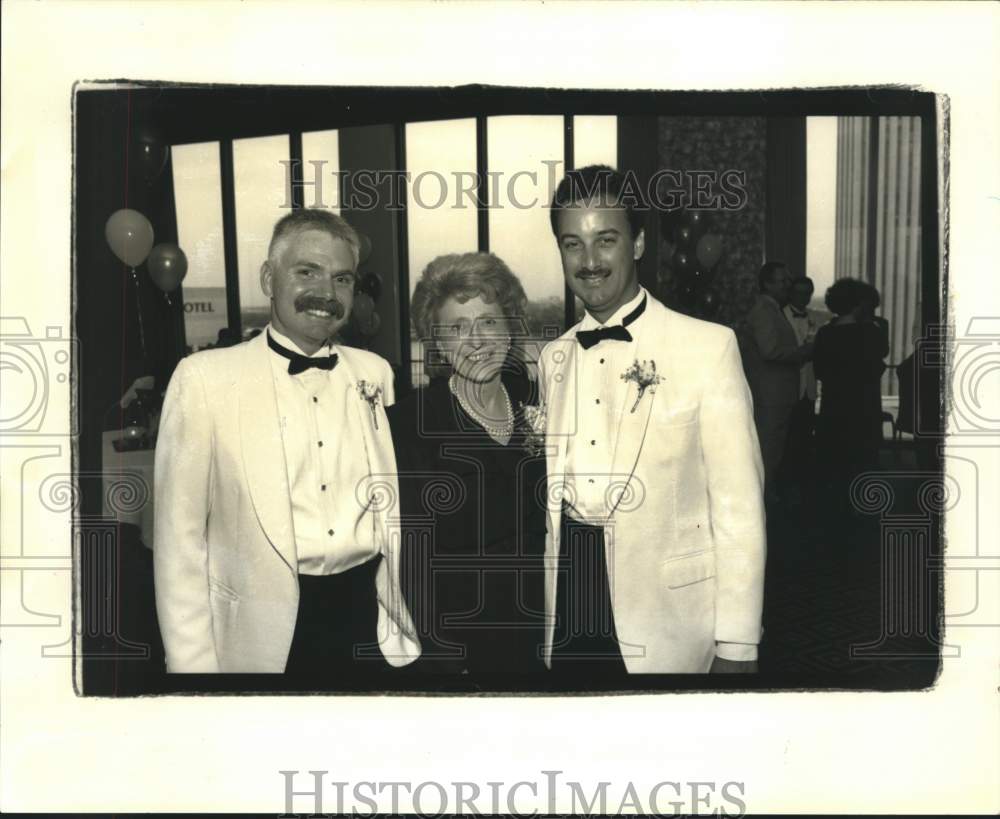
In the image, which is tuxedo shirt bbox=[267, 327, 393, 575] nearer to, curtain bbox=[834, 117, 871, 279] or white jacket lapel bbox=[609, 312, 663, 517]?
white jacket lapel bbox=[609, 312, 663, 517]

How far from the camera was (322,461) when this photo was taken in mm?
2580

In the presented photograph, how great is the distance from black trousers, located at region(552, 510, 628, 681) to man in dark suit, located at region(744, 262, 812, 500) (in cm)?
57

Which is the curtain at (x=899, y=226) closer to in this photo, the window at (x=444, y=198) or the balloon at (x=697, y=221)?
the balloon at (x=697, y=221)

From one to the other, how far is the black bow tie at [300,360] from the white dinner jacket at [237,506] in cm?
3

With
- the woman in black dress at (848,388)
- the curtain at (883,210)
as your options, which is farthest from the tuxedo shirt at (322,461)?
the curtain at (883,210)

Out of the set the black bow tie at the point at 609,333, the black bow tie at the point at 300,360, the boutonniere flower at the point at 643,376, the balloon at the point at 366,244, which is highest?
the balloon at the point at 366,244

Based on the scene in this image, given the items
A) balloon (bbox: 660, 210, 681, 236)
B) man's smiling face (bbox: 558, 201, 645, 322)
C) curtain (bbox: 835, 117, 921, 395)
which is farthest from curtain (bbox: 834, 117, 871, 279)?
man's smiling face (bbox: 558, 201, 645, 322)

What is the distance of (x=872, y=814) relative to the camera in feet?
8.82

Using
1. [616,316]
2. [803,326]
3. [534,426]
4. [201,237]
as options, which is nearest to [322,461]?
[534,426]

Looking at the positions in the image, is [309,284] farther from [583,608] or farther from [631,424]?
[583,608]

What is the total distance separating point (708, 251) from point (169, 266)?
1631mm

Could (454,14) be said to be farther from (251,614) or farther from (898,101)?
(251,614)

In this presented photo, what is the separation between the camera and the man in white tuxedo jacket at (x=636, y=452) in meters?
2.55

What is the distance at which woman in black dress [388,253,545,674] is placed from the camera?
2.55 metres
